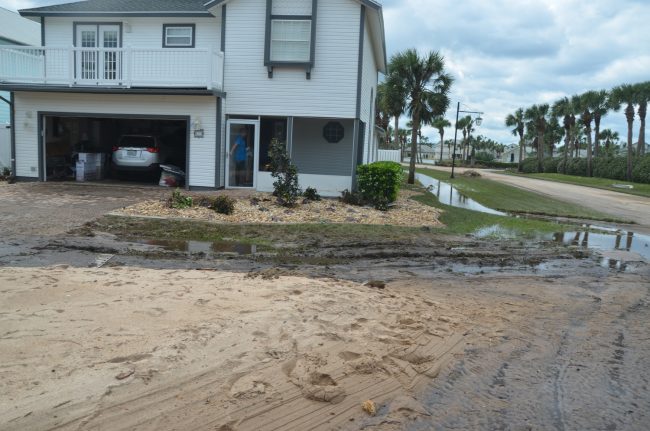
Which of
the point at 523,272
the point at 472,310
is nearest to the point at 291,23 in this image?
the point at 523,272

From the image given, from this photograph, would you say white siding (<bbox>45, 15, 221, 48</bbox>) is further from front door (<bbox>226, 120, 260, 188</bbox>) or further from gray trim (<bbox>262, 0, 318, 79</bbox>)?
front door (<bbox>226, 120, 260, 188</bbox>)

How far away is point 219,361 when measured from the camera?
14.9ft

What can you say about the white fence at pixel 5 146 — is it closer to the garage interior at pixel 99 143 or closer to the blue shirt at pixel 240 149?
the garage interior at pixel 99 143

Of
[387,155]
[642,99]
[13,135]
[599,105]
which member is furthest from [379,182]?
[599,105]

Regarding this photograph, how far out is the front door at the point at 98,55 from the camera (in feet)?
58.1

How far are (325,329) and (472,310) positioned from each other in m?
2.19

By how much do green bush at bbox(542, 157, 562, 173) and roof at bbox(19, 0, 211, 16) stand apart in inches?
2267

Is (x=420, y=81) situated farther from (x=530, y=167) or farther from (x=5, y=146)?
(x=530, y=167)

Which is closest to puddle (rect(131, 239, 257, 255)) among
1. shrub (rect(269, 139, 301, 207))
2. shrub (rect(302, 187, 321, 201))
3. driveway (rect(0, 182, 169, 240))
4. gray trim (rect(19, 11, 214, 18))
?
driveway (rect(0, 182, 169, 240))

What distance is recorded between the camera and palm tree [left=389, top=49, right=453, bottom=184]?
2491 centimetres

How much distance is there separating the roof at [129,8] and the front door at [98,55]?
0.59m

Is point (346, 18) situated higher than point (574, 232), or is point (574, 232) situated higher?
point (346, 18)

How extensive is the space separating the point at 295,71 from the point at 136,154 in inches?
247

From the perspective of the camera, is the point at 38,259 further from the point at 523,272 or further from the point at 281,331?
the point at 523,272
